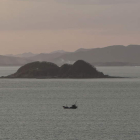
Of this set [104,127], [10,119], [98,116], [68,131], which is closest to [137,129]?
[104,127]

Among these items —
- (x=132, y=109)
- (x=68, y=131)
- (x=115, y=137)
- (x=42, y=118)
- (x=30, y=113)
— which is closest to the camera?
(x=115, y=137)

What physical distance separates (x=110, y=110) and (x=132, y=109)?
14.9 ft

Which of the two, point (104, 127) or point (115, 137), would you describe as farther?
point (104, 127)

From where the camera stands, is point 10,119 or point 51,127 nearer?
point 51,127

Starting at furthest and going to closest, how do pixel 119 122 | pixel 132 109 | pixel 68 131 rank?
pixel 132 109 < pixel 119 122 < pixel 68 131

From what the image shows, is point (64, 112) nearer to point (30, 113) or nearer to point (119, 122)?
point (30, 113)

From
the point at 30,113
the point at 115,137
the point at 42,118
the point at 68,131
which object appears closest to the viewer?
the point at 115,137

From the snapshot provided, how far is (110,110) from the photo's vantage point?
81.7 metres

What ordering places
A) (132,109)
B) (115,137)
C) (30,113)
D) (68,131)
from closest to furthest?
(115,137) < (68,131) < (30,113) < (132,109)

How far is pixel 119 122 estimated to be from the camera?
65.8 meters

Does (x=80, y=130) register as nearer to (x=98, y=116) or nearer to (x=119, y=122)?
(x=119, y=122)

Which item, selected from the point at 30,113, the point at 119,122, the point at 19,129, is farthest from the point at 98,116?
the point at 19,129

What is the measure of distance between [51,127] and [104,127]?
734 cm

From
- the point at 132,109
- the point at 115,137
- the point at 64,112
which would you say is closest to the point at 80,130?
the point at 115,137
